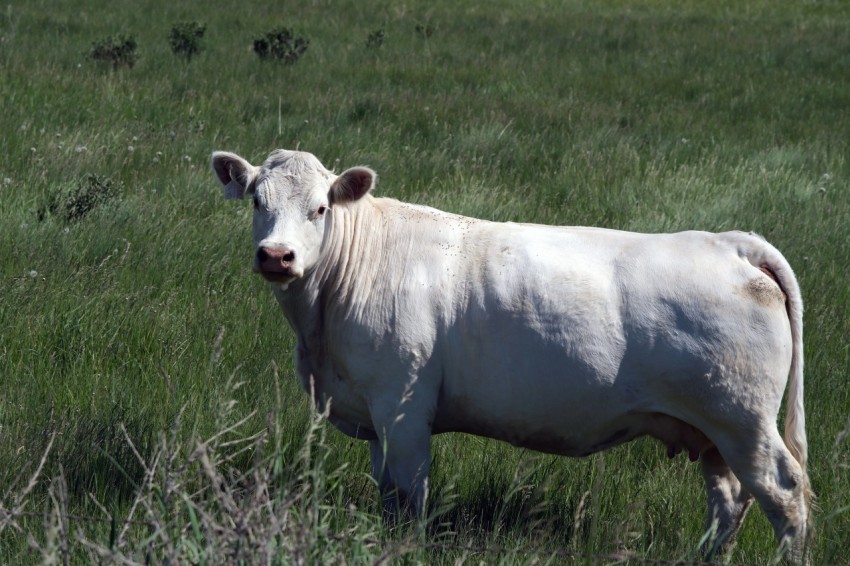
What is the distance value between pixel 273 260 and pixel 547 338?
43.1 inches

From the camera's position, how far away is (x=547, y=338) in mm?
4234

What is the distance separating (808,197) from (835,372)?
3733 mm

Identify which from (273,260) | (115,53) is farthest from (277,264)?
(115,53)

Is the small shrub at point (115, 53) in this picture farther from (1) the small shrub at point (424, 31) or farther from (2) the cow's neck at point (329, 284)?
(2) the cow's neck at point (329, 284)


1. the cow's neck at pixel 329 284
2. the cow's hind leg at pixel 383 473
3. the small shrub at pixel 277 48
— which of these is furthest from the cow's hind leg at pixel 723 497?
the small shrub at pixel 277 48

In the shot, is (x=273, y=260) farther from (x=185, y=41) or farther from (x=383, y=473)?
(x=185, y=41)

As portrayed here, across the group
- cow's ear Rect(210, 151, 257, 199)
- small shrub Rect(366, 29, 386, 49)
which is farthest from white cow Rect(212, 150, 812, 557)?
small shrub Rect(366, 29, 386, 49)

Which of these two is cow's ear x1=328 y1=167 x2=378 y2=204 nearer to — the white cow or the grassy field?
the white cow

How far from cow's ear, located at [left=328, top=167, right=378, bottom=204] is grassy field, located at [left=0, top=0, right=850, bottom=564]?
0.91 m

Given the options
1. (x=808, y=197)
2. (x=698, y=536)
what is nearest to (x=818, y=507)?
(x=698, y=536)

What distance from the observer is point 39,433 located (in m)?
4.63

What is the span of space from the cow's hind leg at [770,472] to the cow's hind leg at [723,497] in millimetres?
291

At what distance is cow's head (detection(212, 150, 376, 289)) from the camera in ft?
13.9

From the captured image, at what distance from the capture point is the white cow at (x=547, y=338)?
4137mm
